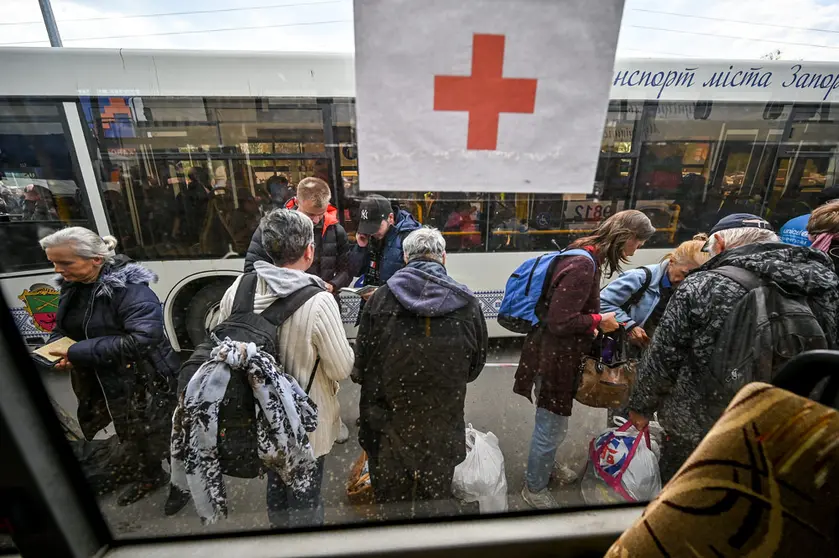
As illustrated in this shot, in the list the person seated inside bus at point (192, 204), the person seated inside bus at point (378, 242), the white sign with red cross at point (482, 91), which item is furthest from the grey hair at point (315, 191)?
the white sign with red cross at point (482, 91)

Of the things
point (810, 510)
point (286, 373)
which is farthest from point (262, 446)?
point (810, 510)

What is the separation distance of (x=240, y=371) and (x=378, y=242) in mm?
1148

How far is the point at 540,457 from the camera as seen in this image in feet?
6.23

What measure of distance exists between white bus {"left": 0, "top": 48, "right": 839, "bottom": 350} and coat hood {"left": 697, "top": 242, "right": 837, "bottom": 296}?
0.59 metres

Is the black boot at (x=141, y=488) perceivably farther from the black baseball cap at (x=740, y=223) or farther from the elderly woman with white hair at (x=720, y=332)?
the black baseball cap at (x=740, y=223)

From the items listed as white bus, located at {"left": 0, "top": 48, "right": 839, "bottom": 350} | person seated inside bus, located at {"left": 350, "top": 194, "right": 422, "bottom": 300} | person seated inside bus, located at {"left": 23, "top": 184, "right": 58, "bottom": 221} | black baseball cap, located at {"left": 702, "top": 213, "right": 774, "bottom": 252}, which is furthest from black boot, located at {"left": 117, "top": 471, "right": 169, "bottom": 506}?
black baseball cap, located at {"left": 702, "top": 213, "right": 774, "bottom": 252}

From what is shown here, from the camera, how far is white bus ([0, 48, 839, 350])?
66.4 inches

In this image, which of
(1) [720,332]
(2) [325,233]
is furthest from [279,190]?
(1) [720,332]

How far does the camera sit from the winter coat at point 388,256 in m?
1.77

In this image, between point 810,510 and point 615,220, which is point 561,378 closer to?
point 615,220

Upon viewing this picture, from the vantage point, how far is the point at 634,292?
193 cm

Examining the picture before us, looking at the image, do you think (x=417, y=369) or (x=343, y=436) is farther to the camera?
(x=343, y=436)

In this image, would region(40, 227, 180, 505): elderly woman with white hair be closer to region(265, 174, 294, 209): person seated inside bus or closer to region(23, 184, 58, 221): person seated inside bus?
region(23, 184, 58, 221): person seated inside bus

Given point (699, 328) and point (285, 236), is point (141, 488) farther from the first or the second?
point (699, 328)
